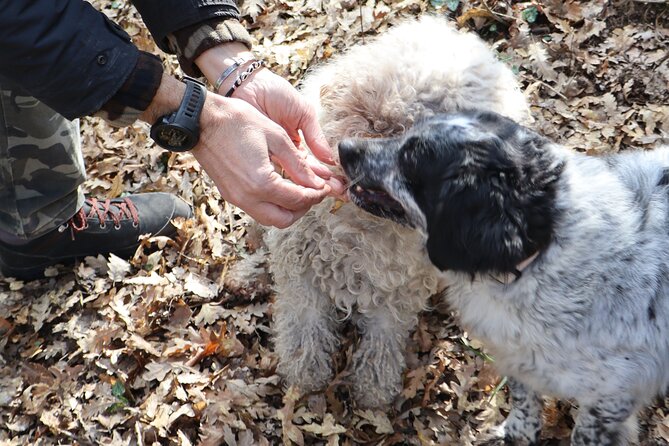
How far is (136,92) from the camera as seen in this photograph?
8.59ft

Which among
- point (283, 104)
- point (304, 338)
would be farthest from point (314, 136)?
point (304, 338)

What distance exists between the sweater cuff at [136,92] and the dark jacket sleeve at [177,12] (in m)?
0.45

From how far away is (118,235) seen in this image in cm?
438

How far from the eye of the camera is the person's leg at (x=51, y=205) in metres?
3.54

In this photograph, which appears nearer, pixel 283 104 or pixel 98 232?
pixel 283 104

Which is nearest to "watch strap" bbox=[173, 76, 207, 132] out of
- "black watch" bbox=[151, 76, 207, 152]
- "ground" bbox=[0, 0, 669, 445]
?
"black watch" bbox=[151, 76, 207, 152]

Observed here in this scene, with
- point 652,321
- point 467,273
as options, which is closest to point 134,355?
point 467,273

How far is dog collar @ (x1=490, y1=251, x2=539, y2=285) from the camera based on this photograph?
7.95ft

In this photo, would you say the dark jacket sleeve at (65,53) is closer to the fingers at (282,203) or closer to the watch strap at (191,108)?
the watch strap at (191,108)

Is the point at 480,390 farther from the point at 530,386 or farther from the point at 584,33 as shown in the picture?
the point at 584,33

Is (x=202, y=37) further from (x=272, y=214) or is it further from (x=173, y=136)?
(x=272, y=214)

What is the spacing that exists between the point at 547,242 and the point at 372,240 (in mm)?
915

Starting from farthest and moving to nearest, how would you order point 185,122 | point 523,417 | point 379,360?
point 379,360, point 523,417, point 185,122

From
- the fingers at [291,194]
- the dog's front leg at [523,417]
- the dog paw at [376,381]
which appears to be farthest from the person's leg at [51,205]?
the dog's front leg at [523,417]
